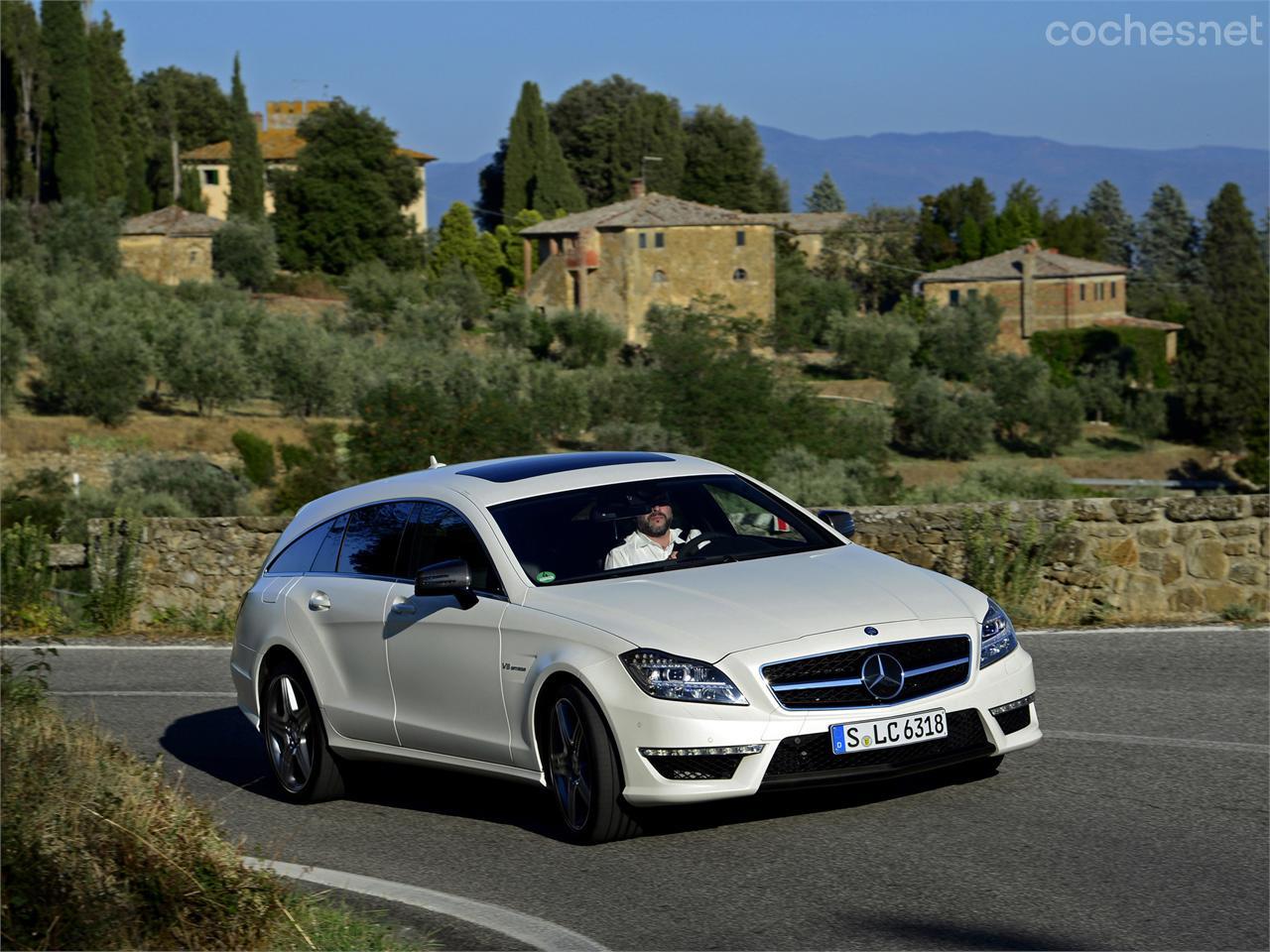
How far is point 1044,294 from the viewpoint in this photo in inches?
4397

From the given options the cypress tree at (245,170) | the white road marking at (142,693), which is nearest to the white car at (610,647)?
the white road marking at (142,693)

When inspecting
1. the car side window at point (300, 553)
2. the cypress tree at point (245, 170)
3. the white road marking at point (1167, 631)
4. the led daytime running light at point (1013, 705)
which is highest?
the cypress tree at point (245, 170)

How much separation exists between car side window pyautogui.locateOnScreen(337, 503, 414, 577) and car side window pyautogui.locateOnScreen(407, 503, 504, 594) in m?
0.16

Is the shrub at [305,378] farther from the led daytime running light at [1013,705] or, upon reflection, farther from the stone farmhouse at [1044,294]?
the led daytime running light at [1013,705]

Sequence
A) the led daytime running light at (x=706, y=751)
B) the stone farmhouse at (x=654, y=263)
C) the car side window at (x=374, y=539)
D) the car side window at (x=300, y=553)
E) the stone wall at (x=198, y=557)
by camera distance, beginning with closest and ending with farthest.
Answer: the led daytime running light at (x=706, y=751), the car side window at (x=374, y=539), the car side window at (x=300, y=553), the stone wall at (x=198, y=557), the stone farmhouse at (x=654, y=263)

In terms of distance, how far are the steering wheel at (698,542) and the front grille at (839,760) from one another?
1454 millimetres

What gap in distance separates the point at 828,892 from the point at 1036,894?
718 millimetres

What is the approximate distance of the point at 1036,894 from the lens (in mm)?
5969

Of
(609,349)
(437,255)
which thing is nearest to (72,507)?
(609,349)

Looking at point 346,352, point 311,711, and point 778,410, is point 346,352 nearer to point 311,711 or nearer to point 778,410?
point 778,410

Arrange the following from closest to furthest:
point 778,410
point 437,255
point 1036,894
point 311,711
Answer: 1. point 1036,894
2. point 311,711
3. point 778,410
4. point 437,255

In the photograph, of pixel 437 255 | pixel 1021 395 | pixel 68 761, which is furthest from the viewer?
pixel 437 255

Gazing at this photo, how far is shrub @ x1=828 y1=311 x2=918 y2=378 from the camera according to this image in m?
96.1

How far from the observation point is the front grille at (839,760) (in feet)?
21.5
